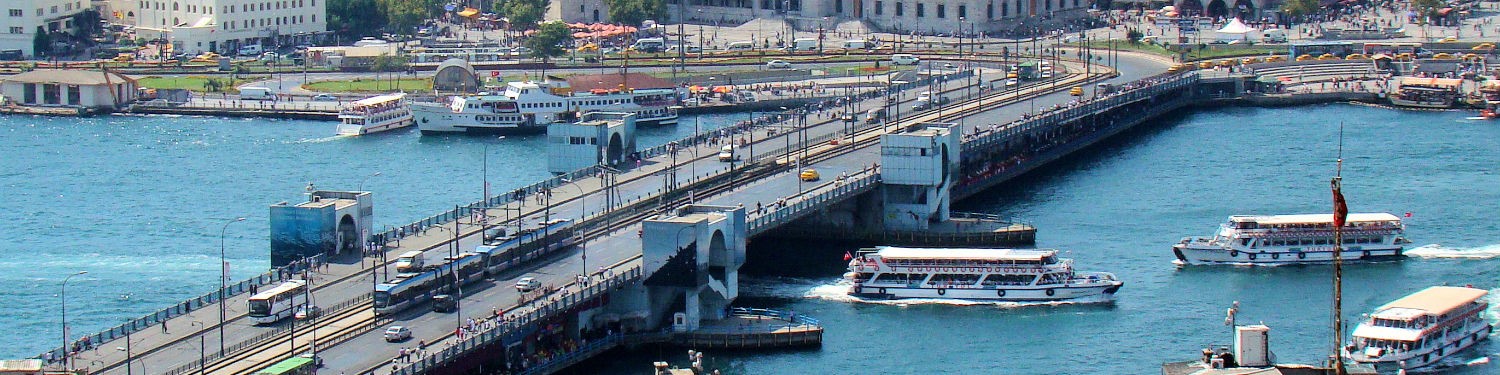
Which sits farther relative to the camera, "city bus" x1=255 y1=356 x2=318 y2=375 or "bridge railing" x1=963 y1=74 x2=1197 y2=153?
"bridge railing" x1=963 y1=74 x2=1197 y2=153

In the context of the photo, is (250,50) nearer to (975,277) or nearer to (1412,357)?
(975,277)

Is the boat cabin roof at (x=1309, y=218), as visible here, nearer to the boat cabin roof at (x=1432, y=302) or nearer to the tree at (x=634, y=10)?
the boat cabin roof at (x=1432, y=302)

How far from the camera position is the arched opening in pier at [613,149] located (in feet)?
366

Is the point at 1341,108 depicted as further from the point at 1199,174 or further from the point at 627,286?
the point at 627,286

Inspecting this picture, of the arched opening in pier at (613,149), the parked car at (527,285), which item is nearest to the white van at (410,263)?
the parked car at (527,285)

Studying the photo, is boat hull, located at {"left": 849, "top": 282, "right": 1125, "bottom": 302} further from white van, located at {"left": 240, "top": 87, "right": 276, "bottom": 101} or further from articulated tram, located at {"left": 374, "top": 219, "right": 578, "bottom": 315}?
white van, located at {"left": 240, "top": 87, "right": 276, "bottom": 101}

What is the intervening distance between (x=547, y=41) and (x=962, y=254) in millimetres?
81873

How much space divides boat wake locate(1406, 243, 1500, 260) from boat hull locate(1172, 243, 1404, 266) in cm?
118

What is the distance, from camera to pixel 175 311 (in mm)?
80438

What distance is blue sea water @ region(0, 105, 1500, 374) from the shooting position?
85438 millimetres

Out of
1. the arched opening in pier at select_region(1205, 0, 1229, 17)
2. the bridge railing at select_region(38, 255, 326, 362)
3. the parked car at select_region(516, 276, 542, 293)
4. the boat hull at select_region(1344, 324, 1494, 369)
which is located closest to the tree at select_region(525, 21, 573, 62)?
the arched opening in pier at select_region(1205, 0, 1229, 17)

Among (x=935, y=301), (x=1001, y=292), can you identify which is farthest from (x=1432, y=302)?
(x=935, y=301)

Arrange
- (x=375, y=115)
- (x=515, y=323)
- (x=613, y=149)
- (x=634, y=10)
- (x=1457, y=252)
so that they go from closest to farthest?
(x=515, y=323)
(x=1457, y=252)
(x=613, y=149)
(x=375, y=115)
(x=634, y=10)

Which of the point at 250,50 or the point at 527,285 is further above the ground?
the point at 250,50
